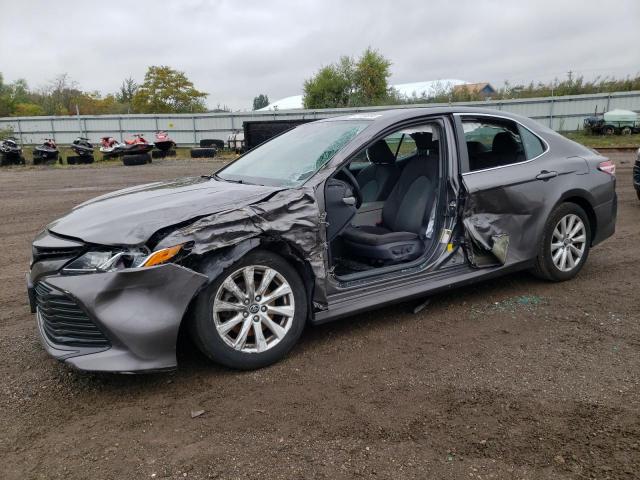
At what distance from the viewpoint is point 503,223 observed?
4.29m

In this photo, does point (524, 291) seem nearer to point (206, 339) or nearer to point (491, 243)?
point (491, 243)

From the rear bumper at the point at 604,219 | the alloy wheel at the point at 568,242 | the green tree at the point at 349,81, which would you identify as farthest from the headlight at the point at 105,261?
the green tree at the point at 349,81

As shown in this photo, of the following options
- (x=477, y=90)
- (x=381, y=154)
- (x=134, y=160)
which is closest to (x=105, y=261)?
(x=381, y=154)

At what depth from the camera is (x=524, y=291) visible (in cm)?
467

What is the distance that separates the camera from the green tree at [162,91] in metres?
56.4

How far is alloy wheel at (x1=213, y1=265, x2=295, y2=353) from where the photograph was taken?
3.12 meters

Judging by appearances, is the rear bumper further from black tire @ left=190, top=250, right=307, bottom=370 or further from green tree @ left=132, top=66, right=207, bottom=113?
green tree @ left=132, top=66, right=207, bottom=113

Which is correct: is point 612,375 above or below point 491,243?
below

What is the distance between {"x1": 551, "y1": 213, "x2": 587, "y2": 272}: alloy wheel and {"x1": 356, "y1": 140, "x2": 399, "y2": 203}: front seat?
1.54 metres

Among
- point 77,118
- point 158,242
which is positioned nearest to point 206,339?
point 158,242

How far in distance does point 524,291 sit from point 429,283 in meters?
1.22

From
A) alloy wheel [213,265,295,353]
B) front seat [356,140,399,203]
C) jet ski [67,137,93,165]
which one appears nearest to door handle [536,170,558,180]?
front seat [356,140,399,203]

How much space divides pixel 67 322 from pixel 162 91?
58.6 metres

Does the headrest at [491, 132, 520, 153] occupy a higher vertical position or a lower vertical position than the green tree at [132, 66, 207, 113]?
lower
